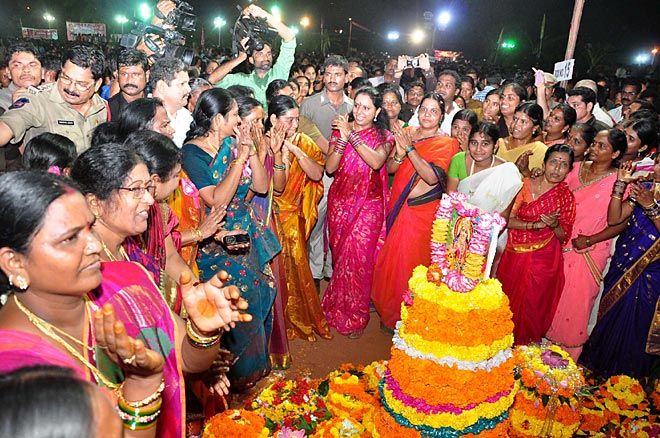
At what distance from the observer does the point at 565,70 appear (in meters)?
6.50

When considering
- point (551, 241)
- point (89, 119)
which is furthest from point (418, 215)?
point (89, 119)

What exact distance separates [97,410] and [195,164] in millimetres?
2297

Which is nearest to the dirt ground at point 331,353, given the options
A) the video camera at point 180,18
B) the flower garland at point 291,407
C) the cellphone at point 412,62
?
the flower garland at point 291,407

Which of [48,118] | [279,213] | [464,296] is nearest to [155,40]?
[48,118]

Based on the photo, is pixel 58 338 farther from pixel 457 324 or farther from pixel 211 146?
pixel 211 146

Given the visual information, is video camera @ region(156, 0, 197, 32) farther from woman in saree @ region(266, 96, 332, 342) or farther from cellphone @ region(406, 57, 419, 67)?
cellphone @ region(406, 57, 419, 67)

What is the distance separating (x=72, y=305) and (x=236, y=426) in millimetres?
1439

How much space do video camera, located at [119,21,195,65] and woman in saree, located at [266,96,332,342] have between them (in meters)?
1.82

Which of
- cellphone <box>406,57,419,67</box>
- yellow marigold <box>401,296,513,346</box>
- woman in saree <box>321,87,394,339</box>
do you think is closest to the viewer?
yellow marigold <box>401,296,513,346</box>

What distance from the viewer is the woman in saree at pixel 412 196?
168 inches

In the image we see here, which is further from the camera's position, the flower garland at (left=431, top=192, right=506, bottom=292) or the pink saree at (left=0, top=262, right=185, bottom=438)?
the flower garland at (left=431, top=192, right=506, bottom=292)

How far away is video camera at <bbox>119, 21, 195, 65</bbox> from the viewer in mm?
5148

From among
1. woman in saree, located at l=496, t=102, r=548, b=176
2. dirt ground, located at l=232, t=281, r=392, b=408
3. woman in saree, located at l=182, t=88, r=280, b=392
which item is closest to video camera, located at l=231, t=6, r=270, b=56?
woman in saree, located at l=182, t=88, r=280, b=392

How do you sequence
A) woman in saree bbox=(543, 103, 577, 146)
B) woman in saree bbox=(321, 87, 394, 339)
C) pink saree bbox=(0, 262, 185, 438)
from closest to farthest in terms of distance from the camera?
pink saree bbox=(0, 262, 185, 438), woman in saree bbox=(321, 87, 394, 339), woman in saree bbox=(543, 103, 577, 146)
